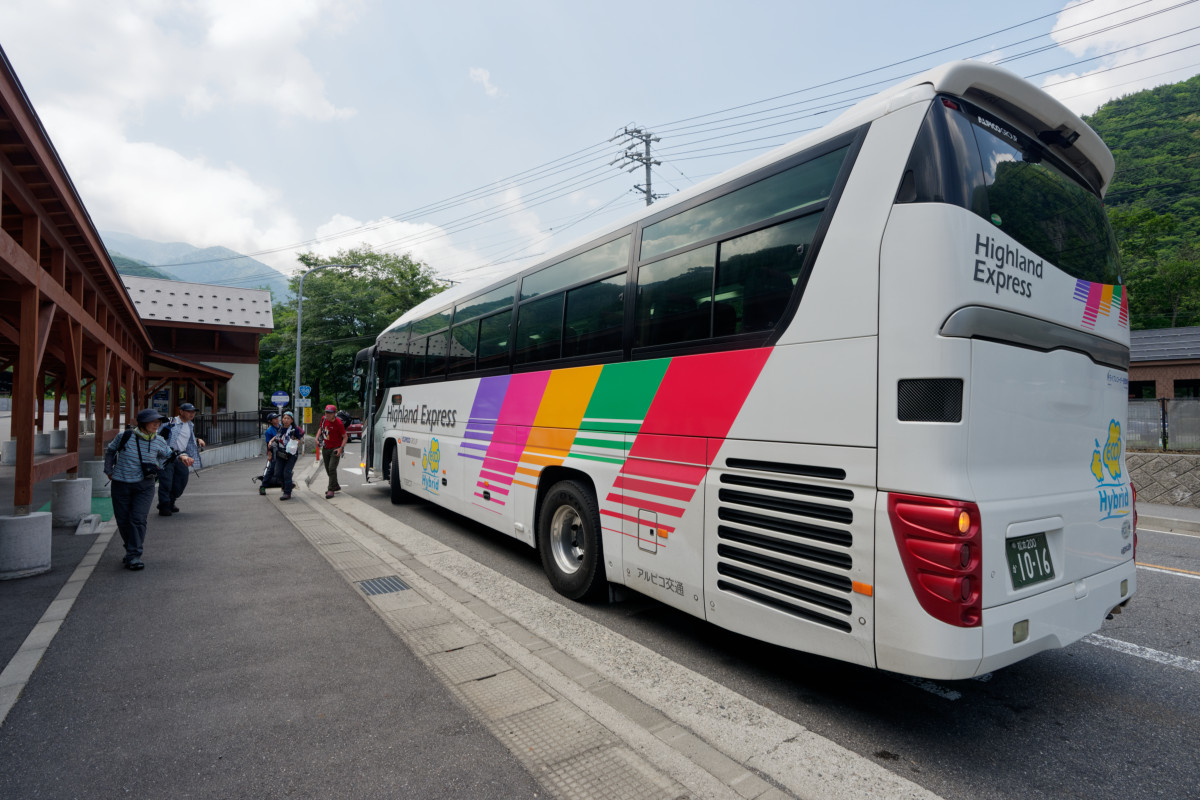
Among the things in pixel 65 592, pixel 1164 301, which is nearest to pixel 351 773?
pixel 65 592

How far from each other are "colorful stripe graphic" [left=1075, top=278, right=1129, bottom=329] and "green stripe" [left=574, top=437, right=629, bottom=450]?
2994 mm

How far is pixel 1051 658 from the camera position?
4363 millimetres

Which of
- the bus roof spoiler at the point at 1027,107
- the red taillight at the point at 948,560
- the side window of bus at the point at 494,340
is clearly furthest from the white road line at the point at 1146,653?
the side window of bus at the point at 494,340

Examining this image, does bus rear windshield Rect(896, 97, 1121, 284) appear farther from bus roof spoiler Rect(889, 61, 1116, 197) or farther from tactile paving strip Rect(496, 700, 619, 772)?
tactile paving strip Rect(496, 700, 619, 772)

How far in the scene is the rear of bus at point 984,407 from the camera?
9.31 ft

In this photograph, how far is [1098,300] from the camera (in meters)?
3.75

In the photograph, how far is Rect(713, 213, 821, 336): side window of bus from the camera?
141 inches

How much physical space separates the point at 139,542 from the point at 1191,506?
17.3m

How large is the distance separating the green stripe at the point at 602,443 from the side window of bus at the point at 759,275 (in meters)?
1.27

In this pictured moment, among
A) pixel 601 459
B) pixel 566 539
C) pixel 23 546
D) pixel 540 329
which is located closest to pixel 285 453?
pixel 23 546

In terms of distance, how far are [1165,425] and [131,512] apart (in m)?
19.2

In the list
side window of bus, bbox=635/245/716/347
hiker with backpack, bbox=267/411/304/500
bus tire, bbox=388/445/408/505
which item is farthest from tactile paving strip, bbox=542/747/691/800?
hiker with backpack, bbox=267/411/304/500

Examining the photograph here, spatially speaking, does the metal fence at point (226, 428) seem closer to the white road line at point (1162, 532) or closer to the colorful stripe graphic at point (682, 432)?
the colorful stripe graphic at point (682, 432)

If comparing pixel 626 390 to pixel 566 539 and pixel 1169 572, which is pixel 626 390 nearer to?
pixel 566 539
